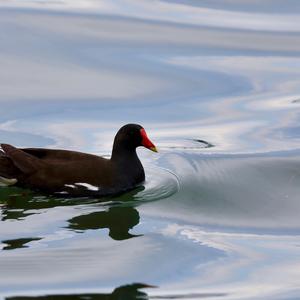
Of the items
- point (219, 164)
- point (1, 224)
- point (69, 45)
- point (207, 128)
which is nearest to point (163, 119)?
point (207, 128)

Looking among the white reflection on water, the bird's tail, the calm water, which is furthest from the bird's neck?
the white reflection on water

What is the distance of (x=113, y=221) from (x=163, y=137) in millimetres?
2879

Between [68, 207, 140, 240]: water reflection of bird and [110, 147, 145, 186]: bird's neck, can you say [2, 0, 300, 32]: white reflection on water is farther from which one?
[68, 207, 140, 240]: water reflection of bird

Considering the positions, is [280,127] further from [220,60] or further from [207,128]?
[220,60]

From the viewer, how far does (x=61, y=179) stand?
402 inches

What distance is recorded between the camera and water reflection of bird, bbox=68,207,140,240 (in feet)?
30.5

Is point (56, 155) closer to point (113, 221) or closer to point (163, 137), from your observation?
point (113, 221)

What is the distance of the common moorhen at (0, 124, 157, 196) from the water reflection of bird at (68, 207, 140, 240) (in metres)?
0.38

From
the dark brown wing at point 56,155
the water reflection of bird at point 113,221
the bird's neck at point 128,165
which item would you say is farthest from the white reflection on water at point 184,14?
the water reflection of bird at point 113,221

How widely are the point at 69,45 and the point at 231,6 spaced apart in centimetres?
324

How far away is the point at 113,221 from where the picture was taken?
31.6 ft

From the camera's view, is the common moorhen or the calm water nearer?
the calm water

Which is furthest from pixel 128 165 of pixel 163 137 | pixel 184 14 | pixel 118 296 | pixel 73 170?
pixel 184 14

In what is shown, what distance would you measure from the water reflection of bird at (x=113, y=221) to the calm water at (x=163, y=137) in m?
0.02
